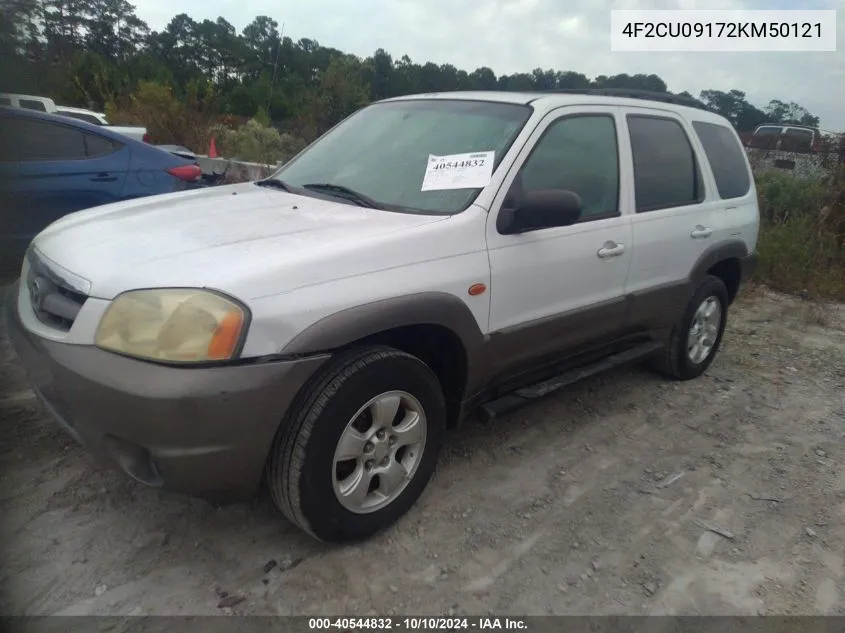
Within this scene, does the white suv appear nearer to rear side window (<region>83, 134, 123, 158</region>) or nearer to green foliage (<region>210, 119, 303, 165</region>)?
rear side window (<region>83, 134, 123, 158</region>)

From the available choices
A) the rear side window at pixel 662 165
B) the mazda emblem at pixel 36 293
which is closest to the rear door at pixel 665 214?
the rear side window at pixel 662 165

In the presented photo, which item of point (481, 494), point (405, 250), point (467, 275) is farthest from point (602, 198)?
point (481, 494)

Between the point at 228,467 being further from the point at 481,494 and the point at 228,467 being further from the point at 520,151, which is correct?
the point at 520,151

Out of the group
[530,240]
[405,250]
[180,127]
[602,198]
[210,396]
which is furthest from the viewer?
[180,127]

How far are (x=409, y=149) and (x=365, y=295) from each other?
45.7 inches

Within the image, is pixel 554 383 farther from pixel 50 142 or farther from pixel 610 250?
pixel 50 142

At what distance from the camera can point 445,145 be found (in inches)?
129

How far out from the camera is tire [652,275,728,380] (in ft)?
14.6

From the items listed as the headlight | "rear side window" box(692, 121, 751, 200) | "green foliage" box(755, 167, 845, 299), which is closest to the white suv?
the headlight

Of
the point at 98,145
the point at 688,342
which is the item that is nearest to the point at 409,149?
the point at 688,342

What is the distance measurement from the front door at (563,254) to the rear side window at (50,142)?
12.3 feet

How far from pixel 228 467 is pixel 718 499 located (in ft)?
7.67

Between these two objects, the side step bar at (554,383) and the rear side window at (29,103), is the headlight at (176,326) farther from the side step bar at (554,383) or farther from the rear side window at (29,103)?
the rear side window at (29,103)

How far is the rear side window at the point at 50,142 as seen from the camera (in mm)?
4996
